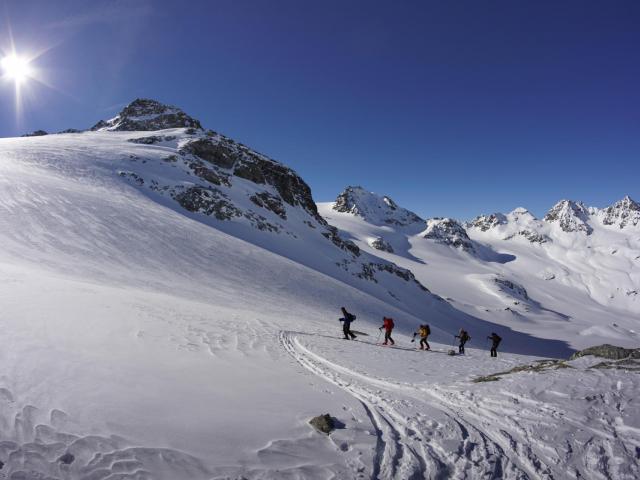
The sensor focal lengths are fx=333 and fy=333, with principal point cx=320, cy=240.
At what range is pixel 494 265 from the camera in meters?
197

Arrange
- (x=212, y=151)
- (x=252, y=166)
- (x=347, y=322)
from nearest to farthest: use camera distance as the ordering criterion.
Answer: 1. (x=347, y=322)
2. (x=212, y=151)
3. (x=252, y=166)

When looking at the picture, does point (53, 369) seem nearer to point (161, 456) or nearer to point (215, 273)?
point (161, 456)

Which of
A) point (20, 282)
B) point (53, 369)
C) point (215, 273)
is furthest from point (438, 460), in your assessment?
point (215, 273)

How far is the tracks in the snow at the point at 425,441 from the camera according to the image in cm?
487

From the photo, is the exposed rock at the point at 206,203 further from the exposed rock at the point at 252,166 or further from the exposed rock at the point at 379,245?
the exposed rock at the point at 379,245

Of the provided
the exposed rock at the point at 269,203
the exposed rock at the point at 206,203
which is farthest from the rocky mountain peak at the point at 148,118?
the exposed rock at the point at 206,203

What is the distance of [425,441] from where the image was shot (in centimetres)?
559

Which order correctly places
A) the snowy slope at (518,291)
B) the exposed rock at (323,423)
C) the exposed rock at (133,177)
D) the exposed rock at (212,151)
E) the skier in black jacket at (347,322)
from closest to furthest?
the exposed rock at (323,423) → the skier in black jacket at (347,322) → the exposed rock at (133,177) → the exposed rock at (212,151) → the snowy slope at (518,291)

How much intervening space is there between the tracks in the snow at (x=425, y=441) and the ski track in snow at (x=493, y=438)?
0.05ft

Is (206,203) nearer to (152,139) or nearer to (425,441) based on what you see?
(152,139)

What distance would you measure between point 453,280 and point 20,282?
12944 cm

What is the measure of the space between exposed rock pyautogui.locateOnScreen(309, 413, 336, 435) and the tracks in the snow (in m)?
0.78

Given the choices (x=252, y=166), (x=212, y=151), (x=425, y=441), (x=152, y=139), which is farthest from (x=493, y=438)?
(x=152, y=139)

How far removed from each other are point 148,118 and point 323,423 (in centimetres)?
13086
